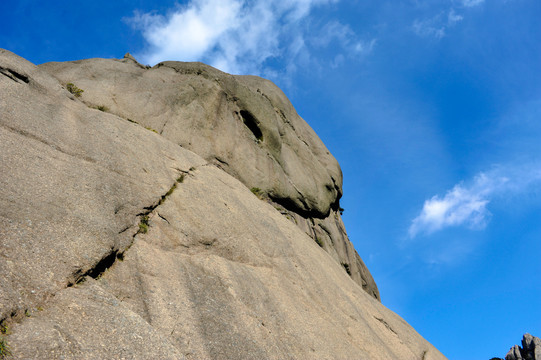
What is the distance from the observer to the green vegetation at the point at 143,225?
11.1 metres

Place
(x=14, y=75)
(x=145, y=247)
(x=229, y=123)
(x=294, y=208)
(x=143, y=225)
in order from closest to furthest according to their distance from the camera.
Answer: (x=145, y=247) → (x=143, y=225) → (x=14, y=75) → (x=229, y=123) → (x=294, y=208)

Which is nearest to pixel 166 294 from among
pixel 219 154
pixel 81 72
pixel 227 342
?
pixel 227 342

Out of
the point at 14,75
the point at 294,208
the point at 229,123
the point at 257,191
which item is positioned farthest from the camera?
the point at 294,208

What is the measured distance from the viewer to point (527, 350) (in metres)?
57.7

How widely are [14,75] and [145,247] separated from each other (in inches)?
311

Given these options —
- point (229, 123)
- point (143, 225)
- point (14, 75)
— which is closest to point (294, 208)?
point (229, 123)

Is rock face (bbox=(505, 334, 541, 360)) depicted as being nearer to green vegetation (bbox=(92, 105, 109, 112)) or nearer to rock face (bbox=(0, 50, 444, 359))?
rock face (bbox=(0, 50, 444, 359))

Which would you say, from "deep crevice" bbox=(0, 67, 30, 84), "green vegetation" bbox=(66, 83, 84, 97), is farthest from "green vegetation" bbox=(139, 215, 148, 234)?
"green vegetation" bbox=(66, 83, 84, 97)

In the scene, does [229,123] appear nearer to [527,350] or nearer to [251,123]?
[251,123]

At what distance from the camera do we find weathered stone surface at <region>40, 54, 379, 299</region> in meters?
19.7

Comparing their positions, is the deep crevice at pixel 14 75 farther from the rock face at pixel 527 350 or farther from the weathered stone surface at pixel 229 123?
the rock face at pixel 527 350

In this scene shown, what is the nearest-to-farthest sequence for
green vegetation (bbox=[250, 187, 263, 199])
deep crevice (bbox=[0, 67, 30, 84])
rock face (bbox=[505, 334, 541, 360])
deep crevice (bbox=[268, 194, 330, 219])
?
Answer: deep crevice (bbox=[0, 67, 30, 84])
green vegetation (bbox=[250, 187, 263, 199])
deep crevice (bbox=[268, 194, 330, 219])
rock face (bbox=[505, 334, 541, 360])

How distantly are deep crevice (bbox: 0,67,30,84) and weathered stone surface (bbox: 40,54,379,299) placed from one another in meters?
4.01

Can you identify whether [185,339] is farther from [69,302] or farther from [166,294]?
[69,302]
